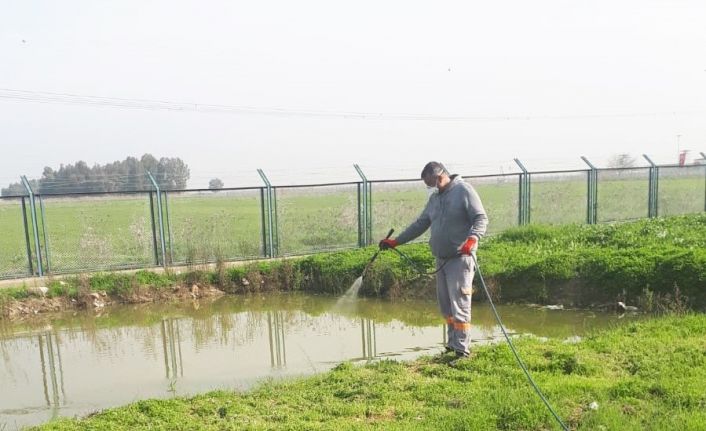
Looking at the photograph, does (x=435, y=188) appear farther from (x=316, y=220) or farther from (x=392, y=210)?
(x=392, y=210)

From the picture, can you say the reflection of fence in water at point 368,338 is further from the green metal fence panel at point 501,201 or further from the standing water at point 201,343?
the green metal fence panel at point 501,201

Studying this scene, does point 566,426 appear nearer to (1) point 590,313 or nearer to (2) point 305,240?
(1) point 590,313

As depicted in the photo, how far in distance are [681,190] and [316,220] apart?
1354 centimetres

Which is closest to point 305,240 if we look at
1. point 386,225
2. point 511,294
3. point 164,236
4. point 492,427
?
point 386,225

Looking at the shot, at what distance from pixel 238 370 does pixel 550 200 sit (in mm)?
13994

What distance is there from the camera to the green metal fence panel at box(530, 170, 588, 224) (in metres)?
17.5

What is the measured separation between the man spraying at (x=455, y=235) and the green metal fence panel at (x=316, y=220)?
842cm

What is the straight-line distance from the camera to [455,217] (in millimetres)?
5801

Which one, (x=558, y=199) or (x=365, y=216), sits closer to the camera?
(x=365, y=216)

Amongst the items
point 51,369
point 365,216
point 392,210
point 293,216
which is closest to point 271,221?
point 293,216

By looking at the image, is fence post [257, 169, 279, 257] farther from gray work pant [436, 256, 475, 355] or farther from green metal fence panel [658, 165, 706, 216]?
green metal fence panel [658, 165, 706, 216]

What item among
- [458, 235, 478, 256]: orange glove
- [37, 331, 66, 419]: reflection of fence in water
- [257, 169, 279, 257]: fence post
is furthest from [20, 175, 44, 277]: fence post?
[458, 235, 478, 256]: orange glove

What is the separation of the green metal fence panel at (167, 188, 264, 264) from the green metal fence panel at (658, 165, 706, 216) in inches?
543

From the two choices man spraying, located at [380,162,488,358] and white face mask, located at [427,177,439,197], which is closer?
man spraying, located at [380,162,488,358]
